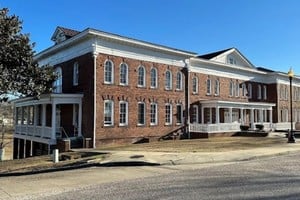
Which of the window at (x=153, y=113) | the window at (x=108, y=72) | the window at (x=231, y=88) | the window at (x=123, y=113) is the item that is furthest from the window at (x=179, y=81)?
the window at (x=231, y=88)

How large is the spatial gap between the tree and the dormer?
400 inches

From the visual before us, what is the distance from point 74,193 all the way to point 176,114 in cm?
2391

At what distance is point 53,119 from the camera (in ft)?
84.7

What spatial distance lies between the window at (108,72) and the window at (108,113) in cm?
162

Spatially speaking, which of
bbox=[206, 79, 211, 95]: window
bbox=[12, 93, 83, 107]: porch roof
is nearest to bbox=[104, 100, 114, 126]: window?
bbox=[12, 93, 83, 107]: porch roof

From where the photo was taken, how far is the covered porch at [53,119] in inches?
1035

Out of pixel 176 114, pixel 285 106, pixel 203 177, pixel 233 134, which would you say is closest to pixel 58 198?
pixel 203 177

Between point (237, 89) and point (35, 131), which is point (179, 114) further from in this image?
point (35, 131)

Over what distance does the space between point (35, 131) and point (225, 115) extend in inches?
804

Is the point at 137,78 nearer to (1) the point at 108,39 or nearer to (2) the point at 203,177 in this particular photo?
(1) the point at 108,39

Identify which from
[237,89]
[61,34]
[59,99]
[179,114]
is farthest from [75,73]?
[237,89]

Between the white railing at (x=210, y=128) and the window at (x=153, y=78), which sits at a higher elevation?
the window at (x=153, y=78)

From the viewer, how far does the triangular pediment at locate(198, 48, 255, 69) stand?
40.1 m

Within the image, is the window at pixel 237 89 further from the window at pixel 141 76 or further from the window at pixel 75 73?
the window at pixel 75 73
